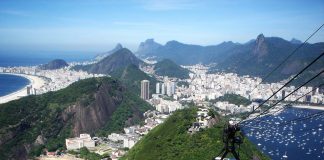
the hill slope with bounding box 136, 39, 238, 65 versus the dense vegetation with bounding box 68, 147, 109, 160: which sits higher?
the hill slope with bounding box 136, 39, 238, 65

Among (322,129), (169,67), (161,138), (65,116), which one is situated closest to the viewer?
(161,138)

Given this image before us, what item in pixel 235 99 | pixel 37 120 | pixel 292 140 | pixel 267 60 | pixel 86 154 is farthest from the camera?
pixel 267 60

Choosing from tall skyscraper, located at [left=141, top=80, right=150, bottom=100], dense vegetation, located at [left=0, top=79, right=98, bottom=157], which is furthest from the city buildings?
tall skyscraper, located at [left=141, top=80, right=150, bottom=100]

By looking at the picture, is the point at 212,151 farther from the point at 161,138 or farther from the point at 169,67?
the point at 169,67

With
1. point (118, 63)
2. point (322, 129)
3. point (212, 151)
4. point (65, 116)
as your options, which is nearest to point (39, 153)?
point (65, 116)

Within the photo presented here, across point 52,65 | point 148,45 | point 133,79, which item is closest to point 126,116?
point 133,79

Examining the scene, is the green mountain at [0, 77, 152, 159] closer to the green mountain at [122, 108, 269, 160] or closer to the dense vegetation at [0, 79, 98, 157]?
the dense vegetation at [0, 79, 98, 157]

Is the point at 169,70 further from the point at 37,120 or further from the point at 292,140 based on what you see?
the point at 37,120
